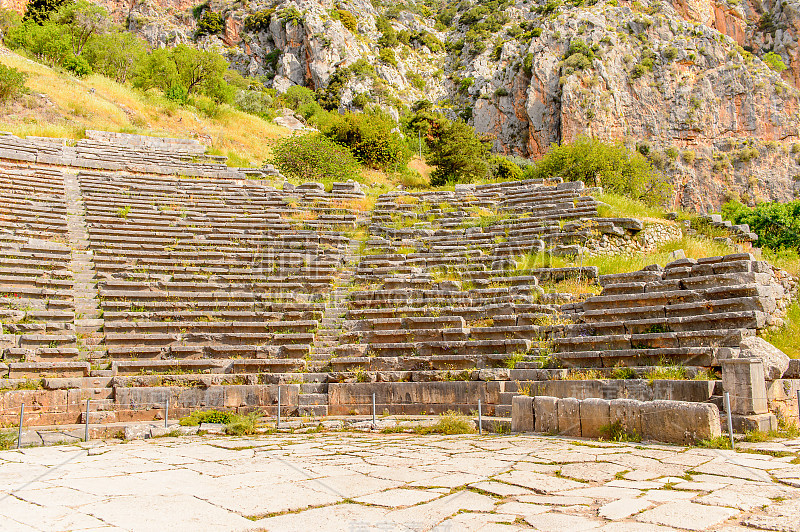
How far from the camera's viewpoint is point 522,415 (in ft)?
27.2

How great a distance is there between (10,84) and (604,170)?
25.5m

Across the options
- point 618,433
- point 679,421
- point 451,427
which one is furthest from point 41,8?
point 679,421

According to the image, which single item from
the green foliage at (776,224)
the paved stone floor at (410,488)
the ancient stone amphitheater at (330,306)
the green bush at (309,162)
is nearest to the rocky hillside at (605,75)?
the green foliage at (776,224)

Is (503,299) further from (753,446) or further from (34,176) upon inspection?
(34,176)

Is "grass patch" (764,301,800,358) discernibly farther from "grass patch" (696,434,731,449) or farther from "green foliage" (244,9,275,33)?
"green foliage" (244,9,275,33)

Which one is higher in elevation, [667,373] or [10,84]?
[10,84]

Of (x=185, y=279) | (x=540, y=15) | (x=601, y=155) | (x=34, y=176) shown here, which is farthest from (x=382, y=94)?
(x=185, y=279)

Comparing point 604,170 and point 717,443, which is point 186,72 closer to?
point 604,170

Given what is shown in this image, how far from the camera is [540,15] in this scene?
5616 centimetres

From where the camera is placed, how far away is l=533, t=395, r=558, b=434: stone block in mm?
7914

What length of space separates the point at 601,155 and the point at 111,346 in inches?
772

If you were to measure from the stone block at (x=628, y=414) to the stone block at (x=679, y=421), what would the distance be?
0.07 meters

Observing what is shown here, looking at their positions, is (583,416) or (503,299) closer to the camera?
(583,416)

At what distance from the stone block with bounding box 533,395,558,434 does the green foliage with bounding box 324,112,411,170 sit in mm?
21907
